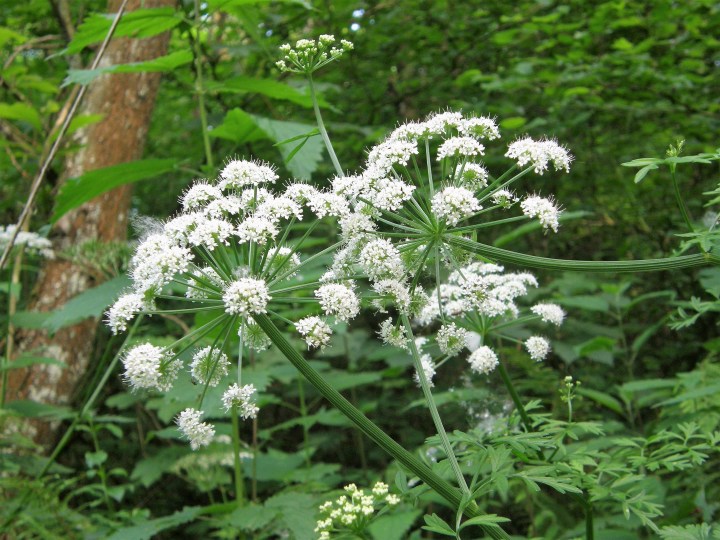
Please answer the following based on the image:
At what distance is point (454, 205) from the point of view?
1.93 m

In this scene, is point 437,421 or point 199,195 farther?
point 199,195

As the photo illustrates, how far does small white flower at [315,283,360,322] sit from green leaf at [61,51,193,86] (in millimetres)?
1789

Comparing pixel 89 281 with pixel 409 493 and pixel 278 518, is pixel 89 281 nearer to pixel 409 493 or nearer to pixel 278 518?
pixel 278 518

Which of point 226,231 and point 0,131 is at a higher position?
point 226,231

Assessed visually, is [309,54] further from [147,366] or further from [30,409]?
[30,409]

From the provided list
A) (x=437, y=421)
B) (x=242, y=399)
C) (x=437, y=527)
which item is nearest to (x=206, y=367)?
(x=242, y=399)

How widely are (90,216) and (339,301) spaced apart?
151 inches

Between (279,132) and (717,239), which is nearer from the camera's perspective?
(717,239)

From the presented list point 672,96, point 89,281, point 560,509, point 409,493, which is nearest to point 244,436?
point 89,281

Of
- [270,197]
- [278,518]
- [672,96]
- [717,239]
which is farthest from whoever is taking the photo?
[672,96]

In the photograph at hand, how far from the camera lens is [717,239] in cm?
192

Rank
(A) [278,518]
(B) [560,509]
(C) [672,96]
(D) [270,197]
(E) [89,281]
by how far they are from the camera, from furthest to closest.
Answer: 1. (C) [672,96]
2. (E) [89,281]
3. (B) [560,509]
4. (A) [278,518]
5. (D) [270,197]

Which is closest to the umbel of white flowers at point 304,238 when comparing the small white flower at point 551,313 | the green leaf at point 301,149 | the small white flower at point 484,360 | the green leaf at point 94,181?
the small white flower at point 484,360

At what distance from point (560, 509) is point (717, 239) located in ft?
10.1
